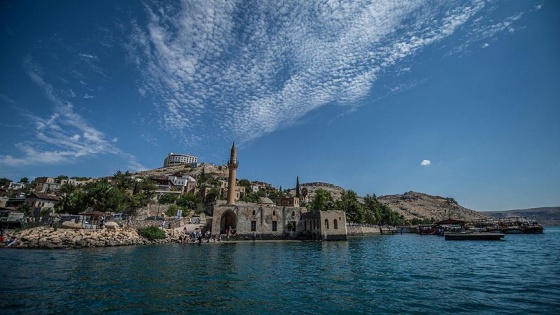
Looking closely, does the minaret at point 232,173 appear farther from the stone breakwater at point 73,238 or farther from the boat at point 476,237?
the boat at point 476,237

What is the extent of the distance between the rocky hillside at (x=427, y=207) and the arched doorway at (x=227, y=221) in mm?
123074

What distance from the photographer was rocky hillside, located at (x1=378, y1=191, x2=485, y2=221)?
5999 inches

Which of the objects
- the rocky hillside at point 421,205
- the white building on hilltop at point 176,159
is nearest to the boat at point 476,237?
the rocky hillside at point 421,205

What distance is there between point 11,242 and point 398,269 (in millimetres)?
32540

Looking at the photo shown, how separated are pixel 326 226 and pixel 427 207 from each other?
496 feet

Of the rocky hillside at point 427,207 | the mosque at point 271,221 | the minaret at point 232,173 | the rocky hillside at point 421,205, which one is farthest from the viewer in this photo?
the rocky hillside at point 427,207

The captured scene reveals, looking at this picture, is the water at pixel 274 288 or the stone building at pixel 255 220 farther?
the stone building at pixel 255 220

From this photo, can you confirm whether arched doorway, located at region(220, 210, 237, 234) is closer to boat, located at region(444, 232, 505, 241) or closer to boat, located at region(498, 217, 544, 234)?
boat, located at region(444, 232, 505, 241)

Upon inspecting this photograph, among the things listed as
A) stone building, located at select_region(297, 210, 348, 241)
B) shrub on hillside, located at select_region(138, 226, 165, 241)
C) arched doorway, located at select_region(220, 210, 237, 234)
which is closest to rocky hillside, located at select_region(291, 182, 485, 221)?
stone building, located at select_region(297, 210, 348, 241)

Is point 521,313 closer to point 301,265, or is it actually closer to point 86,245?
point 301,265

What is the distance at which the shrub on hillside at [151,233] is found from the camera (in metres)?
33.8

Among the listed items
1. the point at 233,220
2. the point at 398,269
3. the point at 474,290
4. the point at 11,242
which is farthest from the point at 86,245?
the point at 474,290

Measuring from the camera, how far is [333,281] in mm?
13023

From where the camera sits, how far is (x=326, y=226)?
4331cm
